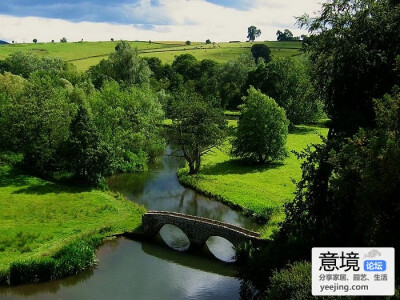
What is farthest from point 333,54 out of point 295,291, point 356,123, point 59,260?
point 59,260

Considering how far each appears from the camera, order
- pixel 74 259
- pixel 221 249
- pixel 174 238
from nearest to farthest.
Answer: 1. pixel 74 259
2. pixel 221 249
3. pixel 174 238

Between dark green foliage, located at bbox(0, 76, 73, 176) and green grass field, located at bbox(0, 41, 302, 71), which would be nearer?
dark green foliage, located at bbox(0, 76, 73, 176)

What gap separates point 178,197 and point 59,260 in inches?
875

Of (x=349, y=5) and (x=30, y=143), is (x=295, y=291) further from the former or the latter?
(x=30, y=143)

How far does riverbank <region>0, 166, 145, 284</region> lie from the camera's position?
33.6 metres

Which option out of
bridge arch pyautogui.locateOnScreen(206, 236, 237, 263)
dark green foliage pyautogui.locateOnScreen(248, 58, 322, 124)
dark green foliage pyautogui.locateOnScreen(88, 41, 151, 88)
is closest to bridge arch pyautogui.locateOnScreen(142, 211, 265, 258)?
bridge arch pyautogui.locateOnScreen(206, 236, 237, 263)

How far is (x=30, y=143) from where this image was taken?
60.8m

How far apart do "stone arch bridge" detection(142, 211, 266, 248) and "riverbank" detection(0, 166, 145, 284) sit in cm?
249

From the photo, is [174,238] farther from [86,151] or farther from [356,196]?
[356,196]

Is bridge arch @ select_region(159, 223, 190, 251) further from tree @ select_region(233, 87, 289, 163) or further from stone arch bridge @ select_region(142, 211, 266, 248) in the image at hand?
tree @ select_region(233, 87, 289, 163)

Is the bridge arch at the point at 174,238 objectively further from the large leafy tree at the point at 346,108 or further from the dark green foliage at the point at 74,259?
the large leafy tree at the point at 346,108

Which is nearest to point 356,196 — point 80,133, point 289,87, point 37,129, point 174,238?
point 174,238

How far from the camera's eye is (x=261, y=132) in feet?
213

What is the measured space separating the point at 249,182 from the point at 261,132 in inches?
417
